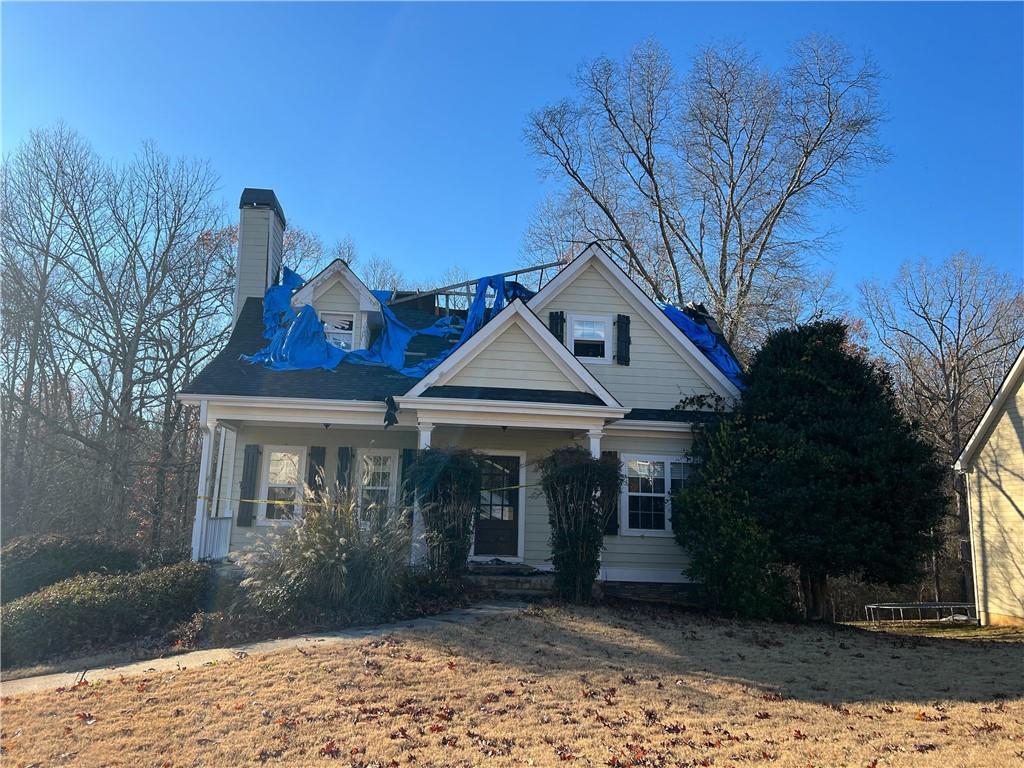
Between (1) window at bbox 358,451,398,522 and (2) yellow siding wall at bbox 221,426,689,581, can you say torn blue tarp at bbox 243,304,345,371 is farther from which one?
(1) window at bbox 358,451,398,522

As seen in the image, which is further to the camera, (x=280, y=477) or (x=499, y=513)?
(x=499, y=513)

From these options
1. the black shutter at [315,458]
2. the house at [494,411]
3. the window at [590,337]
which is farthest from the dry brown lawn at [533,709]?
the window at [590,337]

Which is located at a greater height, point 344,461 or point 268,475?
point 344,461

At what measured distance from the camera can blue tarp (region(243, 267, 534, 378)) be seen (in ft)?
46.1

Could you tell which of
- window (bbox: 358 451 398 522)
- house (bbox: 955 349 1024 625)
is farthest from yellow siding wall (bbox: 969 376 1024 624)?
window (bbox: 358 451 398 522)

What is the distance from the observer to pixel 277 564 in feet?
30.8

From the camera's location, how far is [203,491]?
40.5ft

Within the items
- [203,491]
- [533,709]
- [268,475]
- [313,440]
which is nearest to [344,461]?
[313,440]

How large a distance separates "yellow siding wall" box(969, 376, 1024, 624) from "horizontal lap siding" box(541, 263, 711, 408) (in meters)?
5.93

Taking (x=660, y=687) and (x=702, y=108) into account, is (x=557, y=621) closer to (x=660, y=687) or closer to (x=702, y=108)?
(x=660, y=687)

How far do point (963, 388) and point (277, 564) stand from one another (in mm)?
23594

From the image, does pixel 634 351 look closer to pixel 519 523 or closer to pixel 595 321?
pixel 595 321

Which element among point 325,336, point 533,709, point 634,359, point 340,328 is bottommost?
point 533,709

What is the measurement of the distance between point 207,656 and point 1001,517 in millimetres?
14690
